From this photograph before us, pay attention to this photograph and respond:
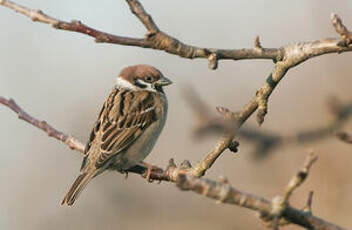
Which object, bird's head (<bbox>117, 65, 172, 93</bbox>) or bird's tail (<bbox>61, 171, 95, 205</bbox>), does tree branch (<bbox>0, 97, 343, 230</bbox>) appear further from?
bird's head (<bbox>117, 65, 172, 93</bbox>)

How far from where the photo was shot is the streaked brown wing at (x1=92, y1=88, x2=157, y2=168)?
496 cm

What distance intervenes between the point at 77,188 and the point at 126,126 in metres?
0.69

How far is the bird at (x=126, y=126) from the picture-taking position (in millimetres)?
4750

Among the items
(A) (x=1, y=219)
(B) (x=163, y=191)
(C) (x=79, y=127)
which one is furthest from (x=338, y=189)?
(A) (x=1, y=219)

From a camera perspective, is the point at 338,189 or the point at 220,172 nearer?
the point at 338,189

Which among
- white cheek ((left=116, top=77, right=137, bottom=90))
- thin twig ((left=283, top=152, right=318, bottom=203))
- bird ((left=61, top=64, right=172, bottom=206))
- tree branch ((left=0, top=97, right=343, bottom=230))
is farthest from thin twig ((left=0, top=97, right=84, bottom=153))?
thin twig ((left=283, top=152, right=318, bottom=203))

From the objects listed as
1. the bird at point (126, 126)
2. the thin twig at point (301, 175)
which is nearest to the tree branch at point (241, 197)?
the thin twig at point (301, 175)

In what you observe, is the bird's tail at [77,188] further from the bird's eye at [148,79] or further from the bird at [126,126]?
the bird's eye at [148,79]

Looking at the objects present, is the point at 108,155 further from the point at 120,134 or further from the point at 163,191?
the point at 163,191

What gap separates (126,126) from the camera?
509 cm

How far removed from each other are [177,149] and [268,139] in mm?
5452

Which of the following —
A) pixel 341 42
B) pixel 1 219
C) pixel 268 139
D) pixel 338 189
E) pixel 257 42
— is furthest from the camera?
pixel 1 219

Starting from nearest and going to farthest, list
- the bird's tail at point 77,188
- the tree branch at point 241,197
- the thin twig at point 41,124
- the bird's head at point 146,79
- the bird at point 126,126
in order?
the tree branch at point 241,197
the thin twig at point 41,124
the bird's tail at point 77,188
the bird at point 126,126
the bird's head at point 146,79

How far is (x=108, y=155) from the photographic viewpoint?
481 cm
